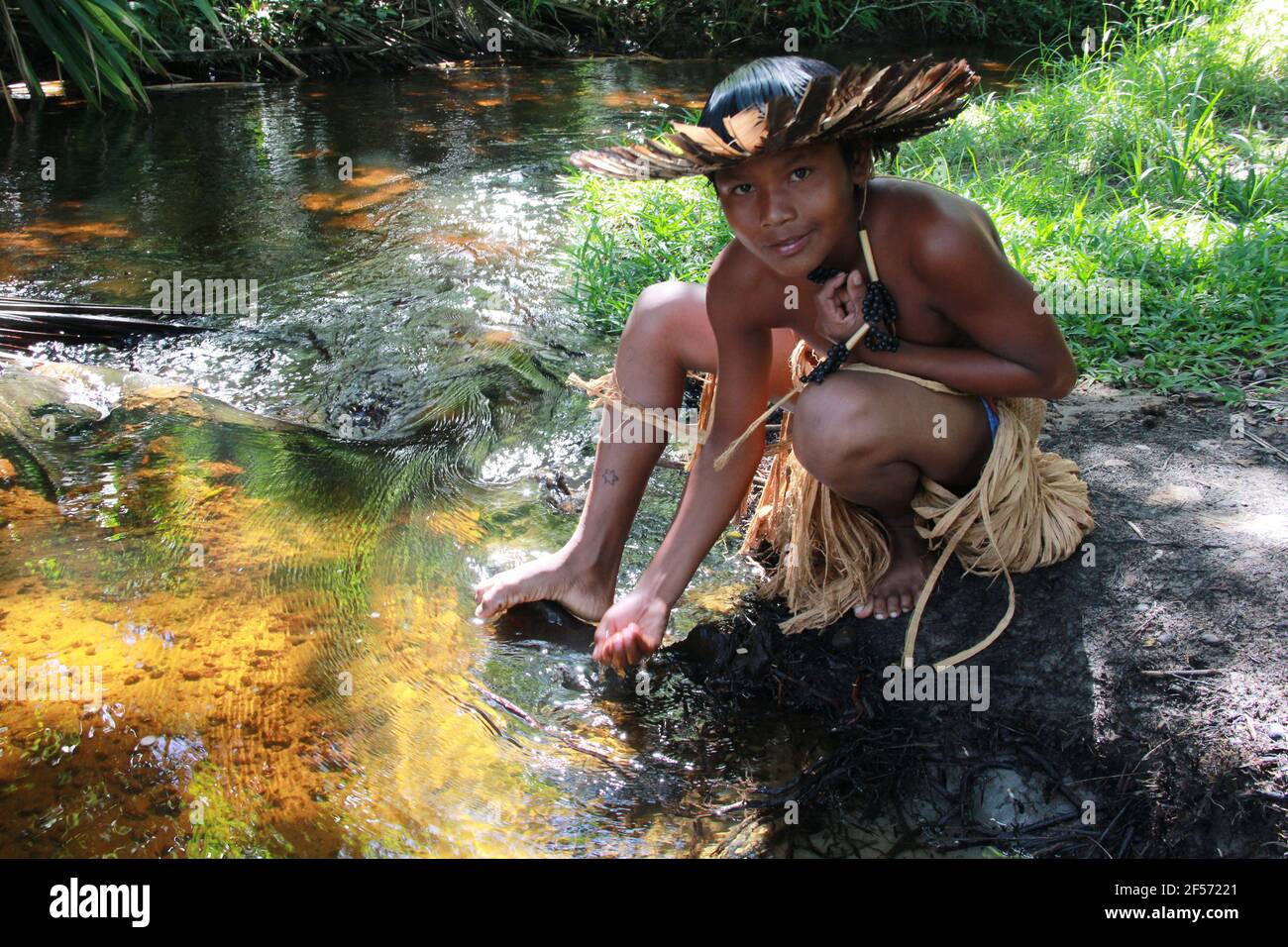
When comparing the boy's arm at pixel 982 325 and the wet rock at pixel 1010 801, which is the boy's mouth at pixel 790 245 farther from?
the wet rock at pixel 1010 801

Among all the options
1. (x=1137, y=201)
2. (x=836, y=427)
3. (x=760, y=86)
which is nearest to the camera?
(x=760, y=86)

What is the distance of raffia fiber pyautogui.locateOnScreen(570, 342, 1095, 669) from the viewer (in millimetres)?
2113

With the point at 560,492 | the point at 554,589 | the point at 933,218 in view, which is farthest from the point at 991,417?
the point at 560,492

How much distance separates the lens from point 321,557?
8.32 feet

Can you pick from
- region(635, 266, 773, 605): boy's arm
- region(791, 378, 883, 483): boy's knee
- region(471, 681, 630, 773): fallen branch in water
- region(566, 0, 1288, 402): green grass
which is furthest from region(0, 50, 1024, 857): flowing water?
region(791, 378, 883, 483): boy's knee

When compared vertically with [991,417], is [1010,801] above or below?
below

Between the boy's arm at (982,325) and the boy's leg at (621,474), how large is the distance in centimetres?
45

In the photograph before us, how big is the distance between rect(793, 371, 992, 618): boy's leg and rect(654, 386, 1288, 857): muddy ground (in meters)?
0.20

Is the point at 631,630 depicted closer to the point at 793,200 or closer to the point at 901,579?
the point at 901,579

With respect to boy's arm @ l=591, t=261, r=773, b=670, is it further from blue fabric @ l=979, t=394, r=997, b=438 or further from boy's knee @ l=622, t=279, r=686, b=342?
blue fabric @ l=979, t=394, r=997, b=438

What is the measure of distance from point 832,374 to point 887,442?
0.16m

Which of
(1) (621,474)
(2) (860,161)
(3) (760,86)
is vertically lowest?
(1) (621,474)

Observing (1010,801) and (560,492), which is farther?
(560,492)

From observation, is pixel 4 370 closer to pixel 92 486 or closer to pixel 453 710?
pixel 92 486
